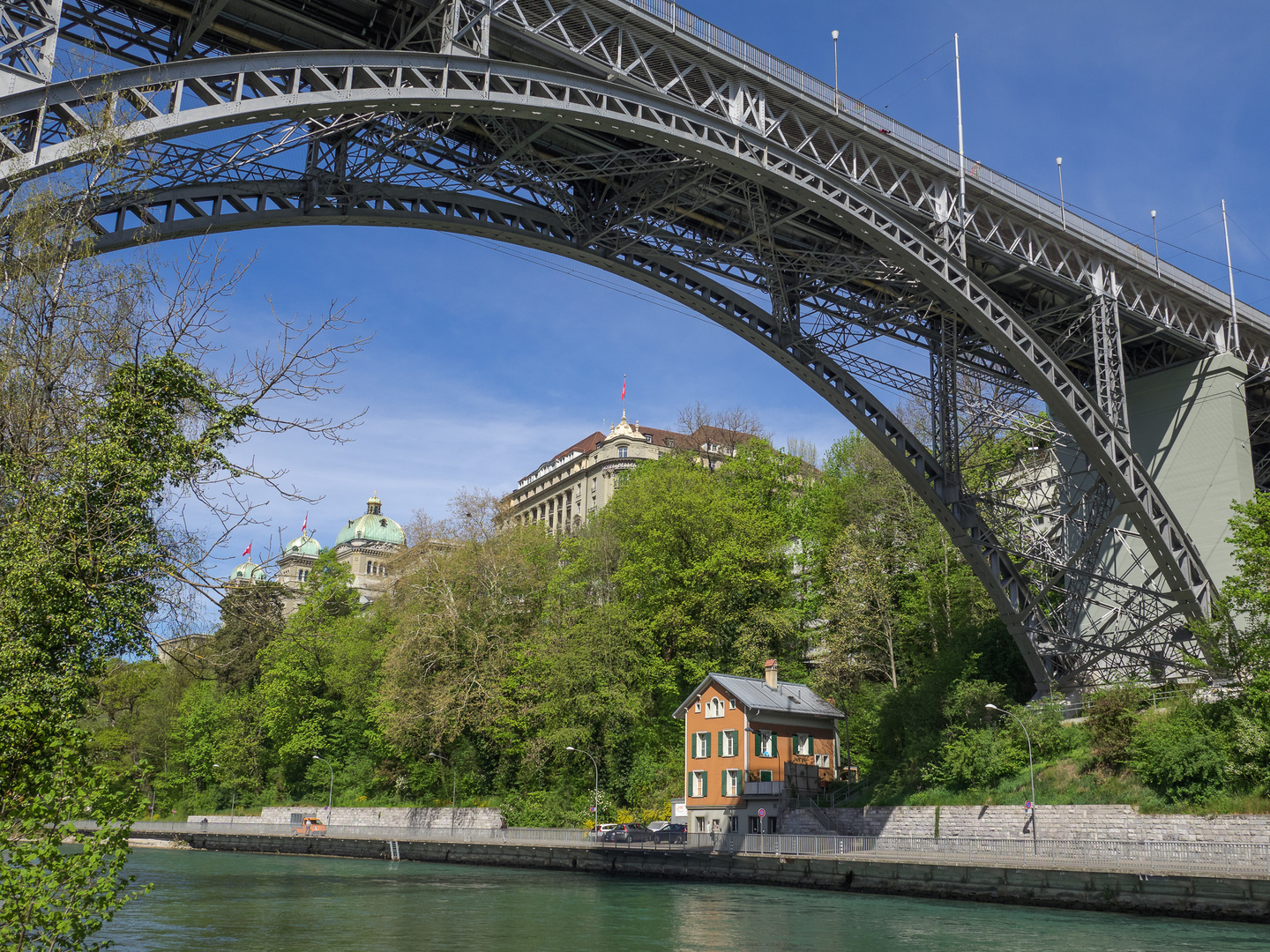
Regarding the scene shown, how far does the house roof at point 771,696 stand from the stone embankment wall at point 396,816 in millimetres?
10558

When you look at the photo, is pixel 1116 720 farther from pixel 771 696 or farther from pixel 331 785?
pixel 331 785

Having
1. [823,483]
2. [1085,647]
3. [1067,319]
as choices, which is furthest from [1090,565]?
[823,483]

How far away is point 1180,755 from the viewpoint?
26.2 metres

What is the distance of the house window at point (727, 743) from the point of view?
4166cm

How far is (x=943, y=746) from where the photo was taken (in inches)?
1292

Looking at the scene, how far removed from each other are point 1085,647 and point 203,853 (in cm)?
4610

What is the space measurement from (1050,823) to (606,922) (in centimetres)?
1293

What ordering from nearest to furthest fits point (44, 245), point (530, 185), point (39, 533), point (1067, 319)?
point (39, 533) → point (44, 245) → point (530, 185) → point (1067, 319)

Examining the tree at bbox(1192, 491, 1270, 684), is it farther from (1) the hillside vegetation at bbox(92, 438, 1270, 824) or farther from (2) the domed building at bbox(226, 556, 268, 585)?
(2) the domed building at bbox(226, 556, 268, 585)

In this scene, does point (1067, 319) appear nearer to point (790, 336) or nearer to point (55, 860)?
point (790, 336)

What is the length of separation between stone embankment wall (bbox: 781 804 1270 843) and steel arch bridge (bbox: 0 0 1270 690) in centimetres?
349

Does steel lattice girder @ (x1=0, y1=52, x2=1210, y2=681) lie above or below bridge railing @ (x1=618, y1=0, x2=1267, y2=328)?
below

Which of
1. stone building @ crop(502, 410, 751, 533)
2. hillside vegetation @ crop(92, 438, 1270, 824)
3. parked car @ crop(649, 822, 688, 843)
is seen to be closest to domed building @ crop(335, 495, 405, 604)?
stone building @ crop(502, 410, 751, 533)

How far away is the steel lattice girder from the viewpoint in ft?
42.0
